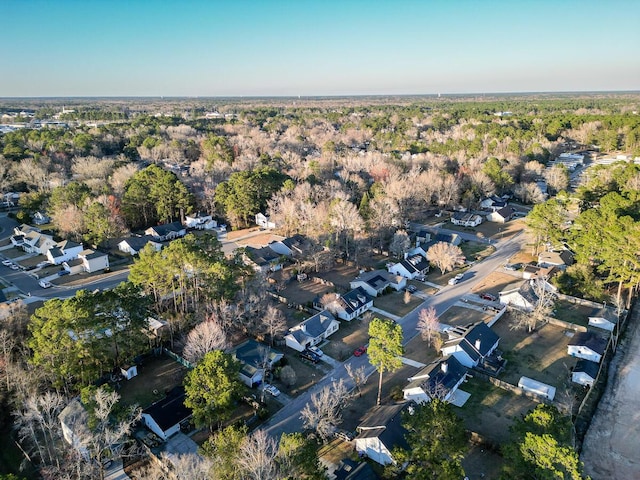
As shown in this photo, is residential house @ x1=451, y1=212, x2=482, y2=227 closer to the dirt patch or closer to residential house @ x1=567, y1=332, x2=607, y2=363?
the dirt patch

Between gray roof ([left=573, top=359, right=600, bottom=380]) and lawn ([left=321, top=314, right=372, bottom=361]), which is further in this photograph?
lawn ([left=321, top=314, right=372, bottom=361])

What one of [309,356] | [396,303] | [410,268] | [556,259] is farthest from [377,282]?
[556,259]

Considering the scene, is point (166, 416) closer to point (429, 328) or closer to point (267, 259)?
point (429, 328)

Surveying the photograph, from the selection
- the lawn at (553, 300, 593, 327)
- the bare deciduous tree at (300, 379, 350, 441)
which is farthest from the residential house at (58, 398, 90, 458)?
the lawn at (553, 300, 593, 327)

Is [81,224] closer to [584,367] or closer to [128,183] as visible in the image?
[128,183]

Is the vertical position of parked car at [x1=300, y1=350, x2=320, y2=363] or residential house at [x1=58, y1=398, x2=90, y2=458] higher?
residential house at [x1=58, y1=398, x2=90, y2=458]

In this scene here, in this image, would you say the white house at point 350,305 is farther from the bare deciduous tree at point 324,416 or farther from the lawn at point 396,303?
the bare deciduous tree at point 324,416
